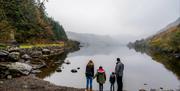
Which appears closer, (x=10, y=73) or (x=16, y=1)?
(x=16, y=1)

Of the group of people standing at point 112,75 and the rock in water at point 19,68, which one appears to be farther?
the rock in water at point 19,68

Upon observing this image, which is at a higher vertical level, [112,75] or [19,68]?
[112,75]

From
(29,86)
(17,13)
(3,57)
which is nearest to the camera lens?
(17,13)

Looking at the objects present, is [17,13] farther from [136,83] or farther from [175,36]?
[175,36]

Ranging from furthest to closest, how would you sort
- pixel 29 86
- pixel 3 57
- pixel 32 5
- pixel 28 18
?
pixel 3 57
pixel 29 86
pixel 28 18
pixel 32 5

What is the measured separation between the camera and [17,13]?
25625 mm

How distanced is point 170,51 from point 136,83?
96232 mm

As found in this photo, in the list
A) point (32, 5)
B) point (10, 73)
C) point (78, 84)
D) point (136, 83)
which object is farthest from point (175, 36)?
point (32, 5)

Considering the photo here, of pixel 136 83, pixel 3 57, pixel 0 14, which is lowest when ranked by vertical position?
pixel 136 83

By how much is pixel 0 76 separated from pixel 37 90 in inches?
344

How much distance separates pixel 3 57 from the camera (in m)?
39.3

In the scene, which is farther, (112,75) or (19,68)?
(19,68)

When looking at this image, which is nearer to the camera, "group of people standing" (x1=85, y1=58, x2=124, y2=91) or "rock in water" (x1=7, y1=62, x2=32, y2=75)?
"group of people standing" (x1=85, y1=58, x2=124, y2=91)

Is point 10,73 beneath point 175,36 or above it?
beneath
